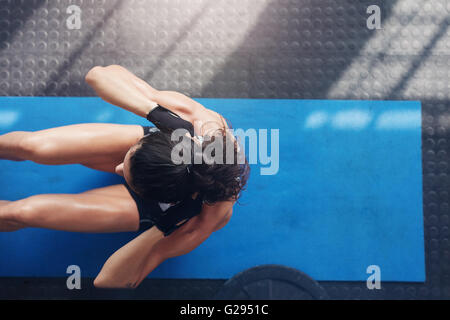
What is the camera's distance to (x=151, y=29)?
1.25 metres

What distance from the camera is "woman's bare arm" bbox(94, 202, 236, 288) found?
3.15ft

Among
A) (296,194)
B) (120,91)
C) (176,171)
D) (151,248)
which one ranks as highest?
(120,91)

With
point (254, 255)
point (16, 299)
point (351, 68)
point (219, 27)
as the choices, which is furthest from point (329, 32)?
point (16, 299)

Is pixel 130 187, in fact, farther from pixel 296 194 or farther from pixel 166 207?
pixel 296 194

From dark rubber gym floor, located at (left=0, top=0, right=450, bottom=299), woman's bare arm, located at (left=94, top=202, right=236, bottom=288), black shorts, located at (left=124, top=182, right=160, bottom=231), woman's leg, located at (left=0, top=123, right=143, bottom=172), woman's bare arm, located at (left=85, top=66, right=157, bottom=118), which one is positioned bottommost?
woman's bare arm, located at (left=94, top=202, right=236, bottom=288)

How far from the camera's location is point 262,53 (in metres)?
1.25

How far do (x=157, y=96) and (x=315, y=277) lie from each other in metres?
0.86

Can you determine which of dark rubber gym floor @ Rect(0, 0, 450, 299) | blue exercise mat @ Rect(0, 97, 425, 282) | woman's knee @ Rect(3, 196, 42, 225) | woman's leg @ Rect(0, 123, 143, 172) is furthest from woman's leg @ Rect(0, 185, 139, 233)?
dark rubber gym floor @ Rect(0, 0, 450, 299)

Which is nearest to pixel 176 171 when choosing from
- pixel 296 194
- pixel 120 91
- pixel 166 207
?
pixel 166 207

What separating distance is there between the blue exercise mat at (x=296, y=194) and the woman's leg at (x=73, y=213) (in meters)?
0.23

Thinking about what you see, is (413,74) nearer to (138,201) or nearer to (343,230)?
(343,230)

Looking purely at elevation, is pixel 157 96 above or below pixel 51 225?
above

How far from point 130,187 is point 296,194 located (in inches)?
24.0

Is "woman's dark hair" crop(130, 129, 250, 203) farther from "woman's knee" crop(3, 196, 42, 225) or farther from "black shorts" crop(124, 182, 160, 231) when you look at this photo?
"woman's knee" crop(3, 196, 42, 225)
